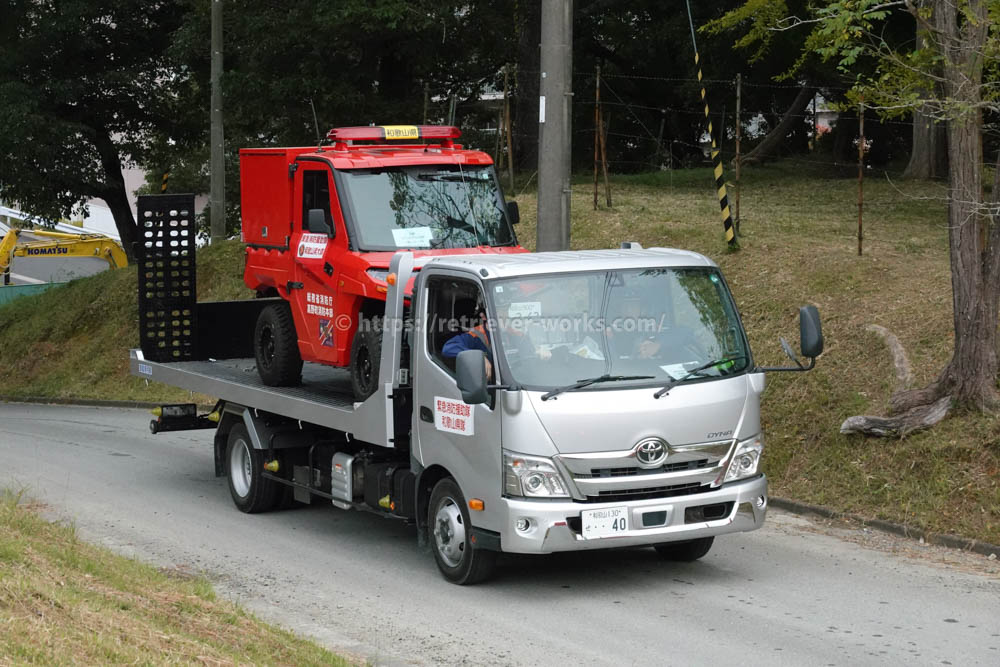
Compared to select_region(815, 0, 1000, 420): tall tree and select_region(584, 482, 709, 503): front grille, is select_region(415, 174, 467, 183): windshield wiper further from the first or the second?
select_region(584, 482, 709, 503): front grille

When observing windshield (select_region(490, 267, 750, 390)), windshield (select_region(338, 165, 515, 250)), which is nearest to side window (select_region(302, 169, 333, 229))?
windshield (select_region(338, 165, 515, 250))

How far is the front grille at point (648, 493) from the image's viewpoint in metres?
8.68

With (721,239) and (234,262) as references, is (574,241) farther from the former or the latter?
(234,262)

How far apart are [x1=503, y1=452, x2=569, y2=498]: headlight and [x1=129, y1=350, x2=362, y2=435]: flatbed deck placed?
6.47 ft

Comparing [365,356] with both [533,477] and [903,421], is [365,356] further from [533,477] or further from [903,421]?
[903,421]

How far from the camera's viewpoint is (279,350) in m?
12.0

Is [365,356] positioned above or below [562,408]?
above

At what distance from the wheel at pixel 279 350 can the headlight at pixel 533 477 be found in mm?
3917

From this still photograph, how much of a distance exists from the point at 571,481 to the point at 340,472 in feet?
8.98

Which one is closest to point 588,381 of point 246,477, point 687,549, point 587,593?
point 587,593


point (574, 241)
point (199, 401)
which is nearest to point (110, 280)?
point (199, 401)

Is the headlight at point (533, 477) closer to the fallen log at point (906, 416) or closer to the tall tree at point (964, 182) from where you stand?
the fallen log at point (906, 416)

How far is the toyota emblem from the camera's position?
8617mm

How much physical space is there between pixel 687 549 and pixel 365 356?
9.57ft
